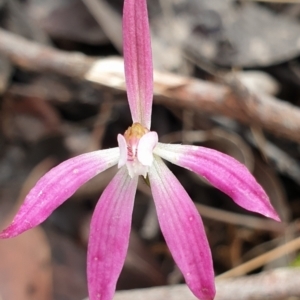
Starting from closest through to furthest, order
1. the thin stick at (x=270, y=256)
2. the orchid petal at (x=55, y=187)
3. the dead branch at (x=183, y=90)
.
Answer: the orchid petal at (x=55, y=187) → the dead branch at (x=183, y=90) → the thin stick at (x=270, y=256)

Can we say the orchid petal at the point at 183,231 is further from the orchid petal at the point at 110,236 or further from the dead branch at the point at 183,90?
the dead branch at the point at 183,90

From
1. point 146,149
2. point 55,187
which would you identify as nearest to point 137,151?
point 146,149

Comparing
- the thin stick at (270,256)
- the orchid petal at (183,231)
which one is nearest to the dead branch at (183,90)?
the thin stick at (270,256)

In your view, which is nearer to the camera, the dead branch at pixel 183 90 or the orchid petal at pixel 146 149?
the orchid petal at pixel 146 149

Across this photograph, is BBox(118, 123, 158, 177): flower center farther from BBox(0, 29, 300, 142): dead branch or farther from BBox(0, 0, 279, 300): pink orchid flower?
BBox(0, 29, 300, 142): dead branch

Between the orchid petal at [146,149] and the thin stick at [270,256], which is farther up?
the thin stick at [270,256]

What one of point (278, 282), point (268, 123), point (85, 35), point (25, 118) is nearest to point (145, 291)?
point (278, 282)

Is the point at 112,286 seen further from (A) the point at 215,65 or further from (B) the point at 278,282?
(A) the point at 215,65
